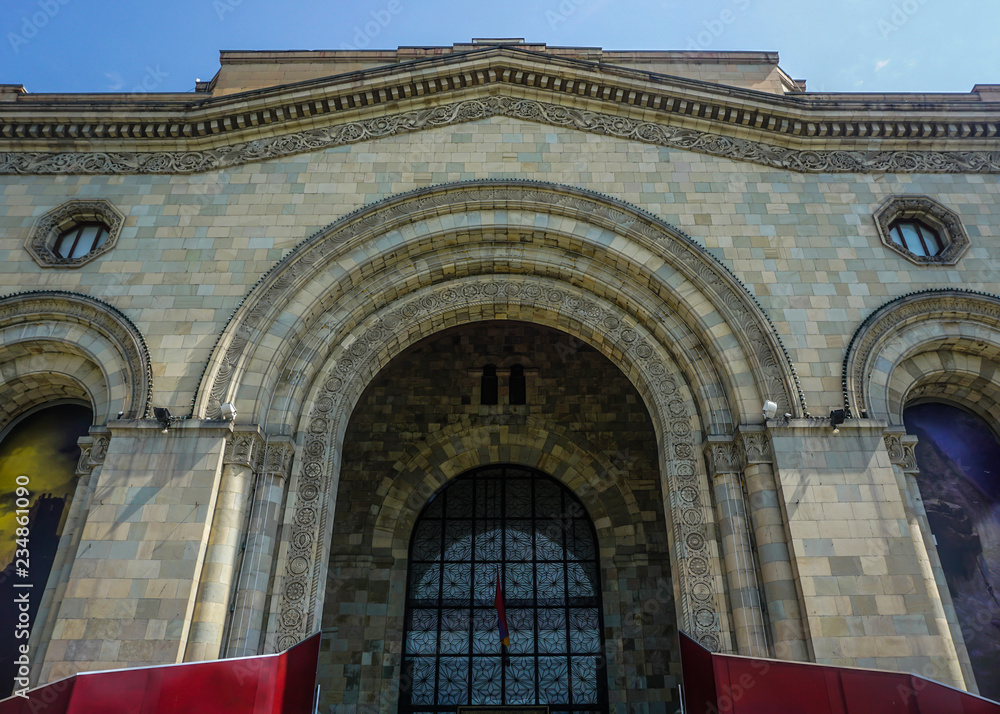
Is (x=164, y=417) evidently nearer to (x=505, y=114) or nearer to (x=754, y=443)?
(x=505, y=114)

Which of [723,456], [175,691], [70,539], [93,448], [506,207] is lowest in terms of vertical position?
[175,691]

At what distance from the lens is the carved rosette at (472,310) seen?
10297mm

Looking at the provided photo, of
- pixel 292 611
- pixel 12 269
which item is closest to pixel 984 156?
pixel 292 611

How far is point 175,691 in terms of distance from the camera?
8461mm

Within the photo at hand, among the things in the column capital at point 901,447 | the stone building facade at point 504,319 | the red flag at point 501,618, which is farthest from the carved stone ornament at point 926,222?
the red flag at point 501,618

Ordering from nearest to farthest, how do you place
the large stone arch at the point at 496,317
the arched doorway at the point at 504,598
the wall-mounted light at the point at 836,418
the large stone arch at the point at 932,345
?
the wall-mounted light at the point at 836,418, the large stone arch at the point at 496,317, the large stone arch at the point at 932,345, the arched doorway at the point at 504,598

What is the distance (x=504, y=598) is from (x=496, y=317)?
6.12 metres

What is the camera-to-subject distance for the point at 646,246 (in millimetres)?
12641

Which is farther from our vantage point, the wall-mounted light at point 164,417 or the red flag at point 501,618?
the red flag at point 501,618

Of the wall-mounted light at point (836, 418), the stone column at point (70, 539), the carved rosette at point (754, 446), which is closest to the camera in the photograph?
the stone column at point (70, 539)

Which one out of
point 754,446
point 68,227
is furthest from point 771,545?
point 68,227

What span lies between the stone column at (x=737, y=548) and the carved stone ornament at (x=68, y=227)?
11343mm

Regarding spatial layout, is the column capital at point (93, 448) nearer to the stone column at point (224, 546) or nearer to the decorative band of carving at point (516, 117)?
the stone column at point (224, 546)

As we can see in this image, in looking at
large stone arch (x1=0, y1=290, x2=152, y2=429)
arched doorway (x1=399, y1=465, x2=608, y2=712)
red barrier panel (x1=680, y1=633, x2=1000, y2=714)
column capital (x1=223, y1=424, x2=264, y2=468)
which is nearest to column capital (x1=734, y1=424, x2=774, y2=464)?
red barrier panel (x1=680, y1=633, x2=1000, y2=714)
